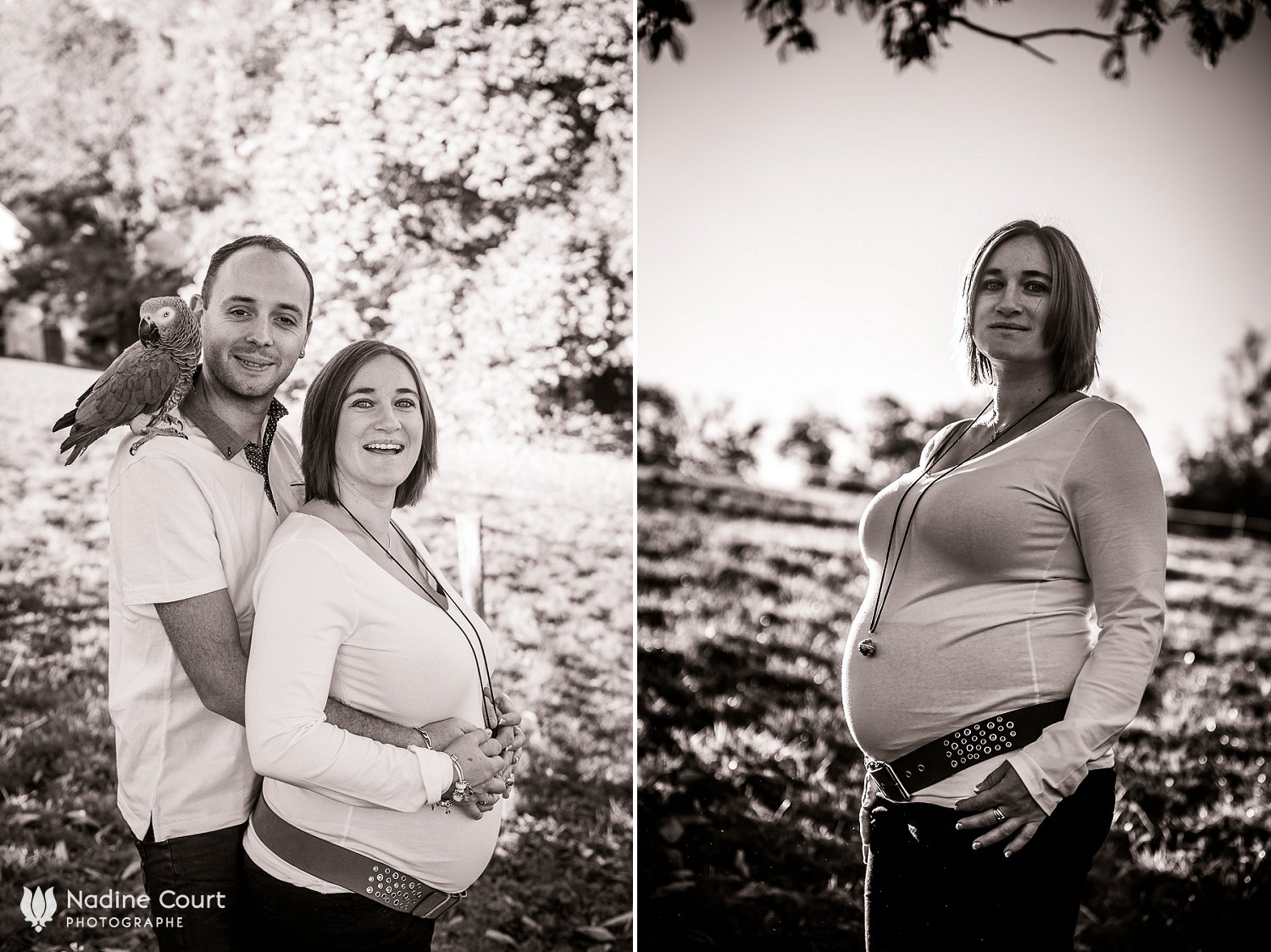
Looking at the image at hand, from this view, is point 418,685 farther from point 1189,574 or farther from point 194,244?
point 1189,574

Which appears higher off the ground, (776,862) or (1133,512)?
(1133,512)

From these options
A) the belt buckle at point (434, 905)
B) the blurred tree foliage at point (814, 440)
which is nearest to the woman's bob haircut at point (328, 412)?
the belt buckle at point (434, 905)

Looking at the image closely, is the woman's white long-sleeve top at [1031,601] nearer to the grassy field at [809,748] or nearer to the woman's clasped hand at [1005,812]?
the woman's clasped hand at [1005,812]

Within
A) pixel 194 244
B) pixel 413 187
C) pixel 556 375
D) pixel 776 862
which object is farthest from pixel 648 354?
pixel 776 862

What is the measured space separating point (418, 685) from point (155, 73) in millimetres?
2408

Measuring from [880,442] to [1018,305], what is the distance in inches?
71.0

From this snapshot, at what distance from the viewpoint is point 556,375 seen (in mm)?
3246

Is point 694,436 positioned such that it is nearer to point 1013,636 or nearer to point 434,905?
point 1013,636

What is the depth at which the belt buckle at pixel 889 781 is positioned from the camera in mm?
1842

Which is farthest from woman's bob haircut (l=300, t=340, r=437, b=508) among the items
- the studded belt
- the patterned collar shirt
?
the studded belt

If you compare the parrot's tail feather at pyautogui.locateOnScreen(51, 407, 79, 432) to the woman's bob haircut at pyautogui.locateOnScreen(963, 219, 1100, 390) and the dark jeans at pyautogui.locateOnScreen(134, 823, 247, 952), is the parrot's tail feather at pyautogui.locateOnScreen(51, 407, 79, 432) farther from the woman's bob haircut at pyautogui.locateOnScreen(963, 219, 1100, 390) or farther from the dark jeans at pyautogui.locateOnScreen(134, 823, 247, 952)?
the woman's bob haircut at pyautogui.locateOnScreen(963, 219, 1100, 390)

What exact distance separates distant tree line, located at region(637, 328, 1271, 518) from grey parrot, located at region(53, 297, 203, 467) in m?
2.05

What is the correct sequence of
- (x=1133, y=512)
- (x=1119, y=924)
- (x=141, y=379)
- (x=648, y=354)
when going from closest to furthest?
1. (x=1133, y=512)
2. (x=141, y=379)
3. (x=1119, y=924)
4. (x=648, y=354)

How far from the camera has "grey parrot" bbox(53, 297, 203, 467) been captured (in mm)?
1765
